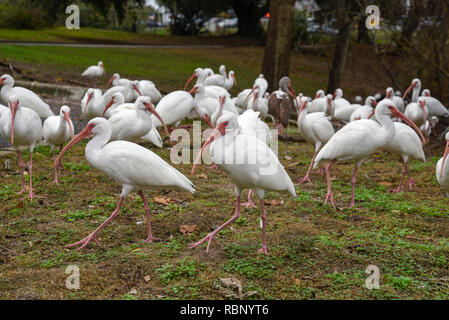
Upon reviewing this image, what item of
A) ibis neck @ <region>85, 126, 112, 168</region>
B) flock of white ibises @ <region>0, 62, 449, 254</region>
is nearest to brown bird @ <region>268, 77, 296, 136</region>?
flock of white ibises @ <region>0, 62, 449, 254</region>

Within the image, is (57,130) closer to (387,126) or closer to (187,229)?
(187,229)

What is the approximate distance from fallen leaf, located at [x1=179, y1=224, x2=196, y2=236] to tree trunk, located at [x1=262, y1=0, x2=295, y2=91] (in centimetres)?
979

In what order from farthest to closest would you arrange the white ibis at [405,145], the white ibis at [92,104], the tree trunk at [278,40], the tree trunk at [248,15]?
the tree trunk at [248,15] < the tree trunk at [278,40] < the white ibis at [92,104] < the white ibis at [405,145]

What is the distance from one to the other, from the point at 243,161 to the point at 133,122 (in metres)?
2.94

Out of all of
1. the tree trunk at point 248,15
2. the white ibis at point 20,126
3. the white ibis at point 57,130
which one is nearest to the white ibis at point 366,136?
the white ibis at point 57,130

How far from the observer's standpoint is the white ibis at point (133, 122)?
7000 mm

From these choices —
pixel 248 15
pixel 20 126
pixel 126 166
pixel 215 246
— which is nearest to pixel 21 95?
pixel 20 126

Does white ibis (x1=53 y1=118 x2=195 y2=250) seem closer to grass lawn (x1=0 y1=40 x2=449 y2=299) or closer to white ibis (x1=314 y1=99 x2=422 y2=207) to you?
grass lawn (x1=0 y1=40 x2=449 y2=299)

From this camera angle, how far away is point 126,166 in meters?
4.96

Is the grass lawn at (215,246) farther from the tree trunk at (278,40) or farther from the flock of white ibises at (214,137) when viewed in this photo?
the tree trunk at (278,40)

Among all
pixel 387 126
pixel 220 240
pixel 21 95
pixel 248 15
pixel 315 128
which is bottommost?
pixel 220 240

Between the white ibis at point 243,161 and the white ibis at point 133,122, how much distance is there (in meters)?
2.33

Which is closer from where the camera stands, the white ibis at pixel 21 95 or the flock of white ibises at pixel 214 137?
the flock of white ibises at pixel 214 137

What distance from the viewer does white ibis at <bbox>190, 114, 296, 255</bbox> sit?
466 cm
